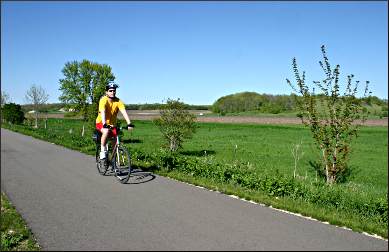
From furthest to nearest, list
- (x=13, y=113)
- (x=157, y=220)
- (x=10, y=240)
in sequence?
(x=13, y=113), (x=157, y=220), (x=10, y=240)

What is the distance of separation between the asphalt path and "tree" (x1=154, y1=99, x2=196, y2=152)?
503 inches

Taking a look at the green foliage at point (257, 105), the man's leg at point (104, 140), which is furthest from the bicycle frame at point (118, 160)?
the green foliage at point (257, 105)

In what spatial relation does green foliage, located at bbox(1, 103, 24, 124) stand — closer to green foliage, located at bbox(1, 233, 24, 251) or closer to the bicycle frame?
the bicycle frame

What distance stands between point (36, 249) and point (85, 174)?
5.48m

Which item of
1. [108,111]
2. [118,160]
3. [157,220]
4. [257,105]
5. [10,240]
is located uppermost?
[108,111]

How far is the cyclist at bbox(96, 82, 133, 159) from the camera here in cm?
938

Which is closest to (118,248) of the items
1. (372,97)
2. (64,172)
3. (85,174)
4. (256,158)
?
(85,174)

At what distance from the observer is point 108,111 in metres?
9.66

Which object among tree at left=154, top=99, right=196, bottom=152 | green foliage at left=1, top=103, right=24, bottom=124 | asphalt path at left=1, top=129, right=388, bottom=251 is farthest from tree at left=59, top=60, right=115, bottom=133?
asphalt path at left=1, top=129, right=388, bottom=251

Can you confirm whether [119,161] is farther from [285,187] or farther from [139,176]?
[285,187]

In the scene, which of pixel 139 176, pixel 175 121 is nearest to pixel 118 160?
pixel 139 176

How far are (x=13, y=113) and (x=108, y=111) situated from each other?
6127 cm

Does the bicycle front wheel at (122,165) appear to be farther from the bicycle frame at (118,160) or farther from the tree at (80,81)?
the tree at (80,81)

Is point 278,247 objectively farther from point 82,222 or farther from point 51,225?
point 51,225
